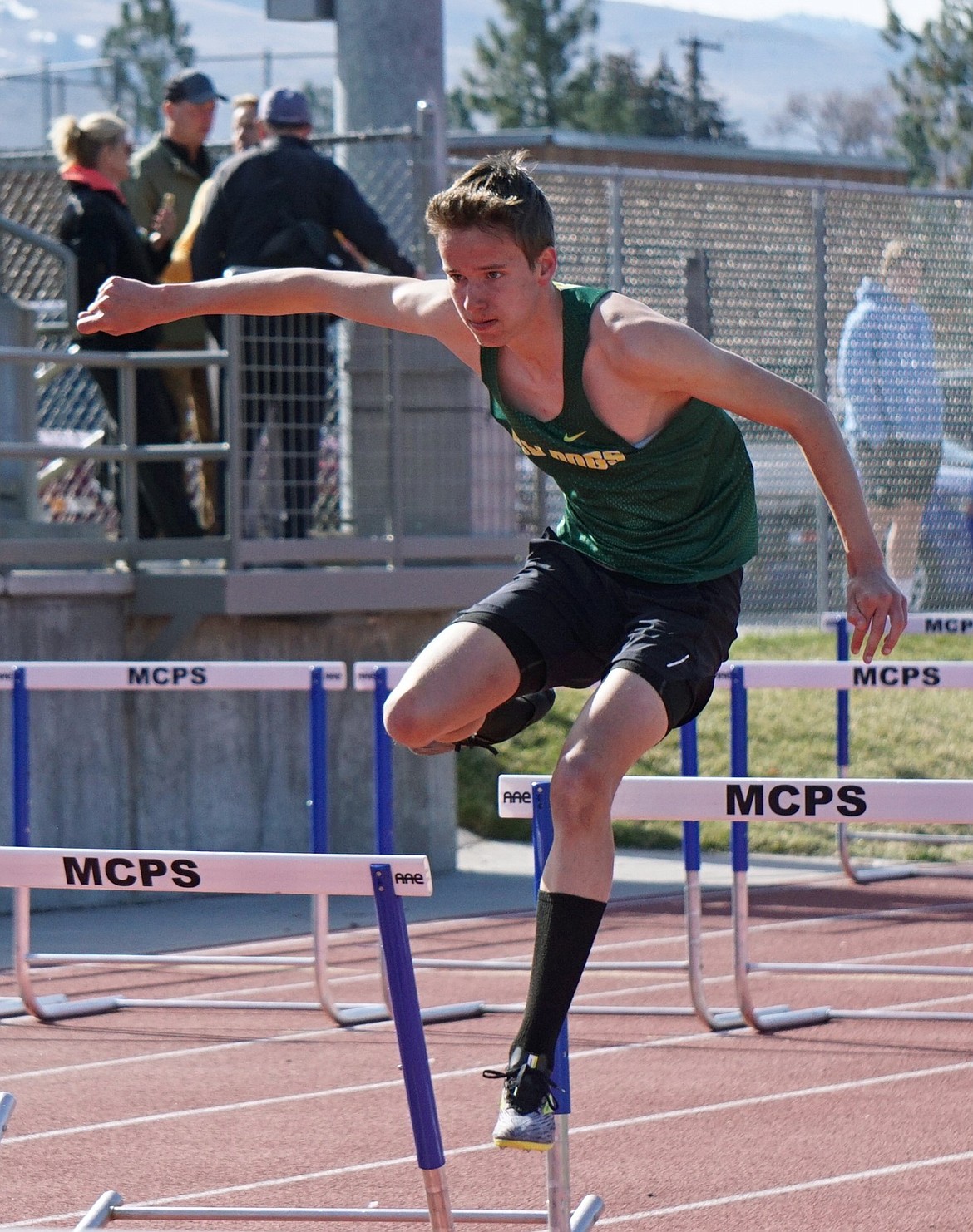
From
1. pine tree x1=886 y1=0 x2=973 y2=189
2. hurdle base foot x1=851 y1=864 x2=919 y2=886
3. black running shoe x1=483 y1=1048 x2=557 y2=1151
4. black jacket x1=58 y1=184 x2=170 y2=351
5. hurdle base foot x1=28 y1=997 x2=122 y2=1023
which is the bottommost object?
hurdle base foot x1=851 y1=864 x2=919 y2=886

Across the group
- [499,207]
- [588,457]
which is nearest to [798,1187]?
[588,457]

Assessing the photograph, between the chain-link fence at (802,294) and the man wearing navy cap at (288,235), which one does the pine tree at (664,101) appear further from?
the man wearing navy cap at (288,235)

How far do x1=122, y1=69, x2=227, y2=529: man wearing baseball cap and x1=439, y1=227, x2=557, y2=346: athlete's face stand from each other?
496cm

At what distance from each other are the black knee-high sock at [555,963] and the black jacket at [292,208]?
5.19 m

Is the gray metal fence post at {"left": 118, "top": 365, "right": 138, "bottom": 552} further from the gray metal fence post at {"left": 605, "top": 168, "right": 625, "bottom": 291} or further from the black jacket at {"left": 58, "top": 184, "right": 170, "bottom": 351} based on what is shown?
the gray metal fence post at {"left": 605, "top": 168, "right": 625, "bottom": 291}

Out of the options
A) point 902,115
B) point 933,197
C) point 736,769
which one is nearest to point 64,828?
point 736,769

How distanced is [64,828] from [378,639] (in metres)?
1.76

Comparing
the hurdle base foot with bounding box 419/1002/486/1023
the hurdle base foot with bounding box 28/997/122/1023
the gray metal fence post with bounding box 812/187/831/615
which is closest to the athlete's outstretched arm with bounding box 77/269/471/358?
the hurdle base foot with bounding box 419/1002/486/1023

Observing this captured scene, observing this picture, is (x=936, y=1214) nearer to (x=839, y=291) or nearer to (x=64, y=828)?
(x=64, y=828)

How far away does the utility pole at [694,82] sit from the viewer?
212 feet

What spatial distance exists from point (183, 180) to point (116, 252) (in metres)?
0.89

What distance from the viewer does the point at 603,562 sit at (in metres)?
4.73

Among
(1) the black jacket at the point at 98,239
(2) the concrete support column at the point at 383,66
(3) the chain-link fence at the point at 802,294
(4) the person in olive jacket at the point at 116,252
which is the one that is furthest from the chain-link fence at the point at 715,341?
(1) the black jacket at the point at 98,239

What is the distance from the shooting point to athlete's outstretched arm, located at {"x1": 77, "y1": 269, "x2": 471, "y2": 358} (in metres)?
4.73
